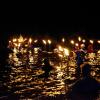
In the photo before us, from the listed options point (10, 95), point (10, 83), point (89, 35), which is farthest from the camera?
point (89, 35)

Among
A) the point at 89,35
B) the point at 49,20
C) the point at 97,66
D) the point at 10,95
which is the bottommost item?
the point at 10,95

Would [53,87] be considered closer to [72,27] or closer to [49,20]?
[72,27]

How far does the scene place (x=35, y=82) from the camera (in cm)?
1739

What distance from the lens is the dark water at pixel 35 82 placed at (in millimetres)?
14555

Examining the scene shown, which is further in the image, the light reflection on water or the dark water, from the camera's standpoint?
the light reflection on water

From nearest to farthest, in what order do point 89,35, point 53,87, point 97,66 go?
Answer: 1. point 53,87
2. point 97,66
3. point 89,35

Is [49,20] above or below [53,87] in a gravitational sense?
above

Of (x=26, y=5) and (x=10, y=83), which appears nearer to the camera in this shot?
(x=10, y=83)

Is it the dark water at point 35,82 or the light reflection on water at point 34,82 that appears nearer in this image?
the dark water at point 35,82

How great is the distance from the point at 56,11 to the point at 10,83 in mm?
53979

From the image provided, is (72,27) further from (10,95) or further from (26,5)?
(10,95)

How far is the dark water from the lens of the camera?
14.6m

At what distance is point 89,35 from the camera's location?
57.3 m

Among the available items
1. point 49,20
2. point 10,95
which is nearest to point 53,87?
point 10,95
